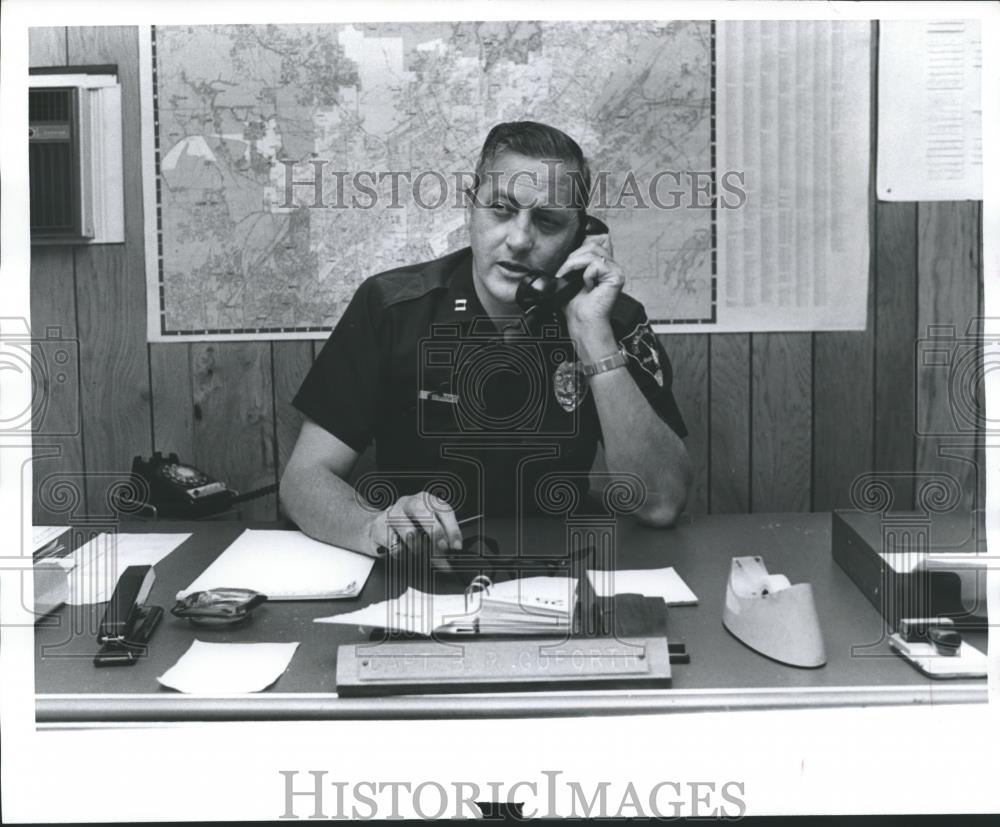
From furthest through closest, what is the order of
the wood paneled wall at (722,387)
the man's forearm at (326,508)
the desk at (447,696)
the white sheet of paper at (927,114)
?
the wood paneled wall at (722,387) → the white sheet of paper at (927,114) → the man's forearm at (326,508) → the desk at (447,696)

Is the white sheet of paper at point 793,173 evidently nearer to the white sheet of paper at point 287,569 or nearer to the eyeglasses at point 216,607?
the white sheet of paper at point 287,569

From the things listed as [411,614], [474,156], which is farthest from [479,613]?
[474,156]

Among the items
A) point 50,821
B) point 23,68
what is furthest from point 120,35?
point 50,821

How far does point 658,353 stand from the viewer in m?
1.84

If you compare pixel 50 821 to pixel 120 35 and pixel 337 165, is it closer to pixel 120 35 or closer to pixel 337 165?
pixel 337 165

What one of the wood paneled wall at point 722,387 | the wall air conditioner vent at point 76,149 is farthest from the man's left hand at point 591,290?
the wall air conditioner vent at point 76,149

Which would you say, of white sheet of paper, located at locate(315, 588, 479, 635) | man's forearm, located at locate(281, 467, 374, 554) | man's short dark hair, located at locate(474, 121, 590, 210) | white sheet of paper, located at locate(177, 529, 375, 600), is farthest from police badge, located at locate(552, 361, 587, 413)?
white sheet of paper, located at locate(315, 588, 479, 635)

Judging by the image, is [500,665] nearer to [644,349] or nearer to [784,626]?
[784,626]

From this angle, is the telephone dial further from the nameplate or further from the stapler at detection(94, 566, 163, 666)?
the nameplate

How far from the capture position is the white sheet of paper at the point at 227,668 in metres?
1.08

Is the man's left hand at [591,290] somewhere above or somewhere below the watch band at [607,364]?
above

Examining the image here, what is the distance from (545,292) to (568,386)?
0.18 meters

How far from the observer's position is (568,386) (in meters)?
1.80

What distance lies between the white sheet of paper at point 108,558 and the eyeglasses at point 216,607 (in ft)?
0.38
